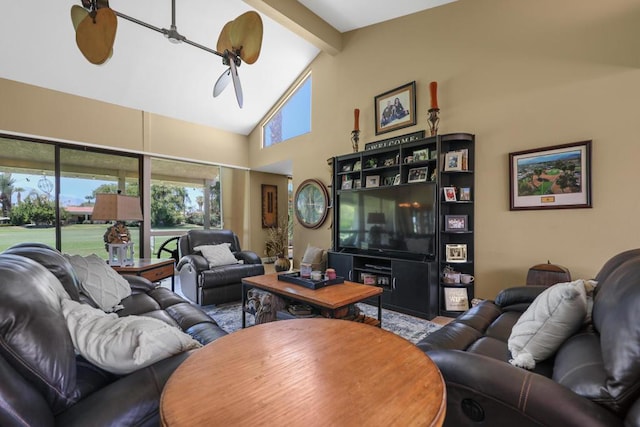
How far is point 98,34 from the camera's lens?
168 centimetres

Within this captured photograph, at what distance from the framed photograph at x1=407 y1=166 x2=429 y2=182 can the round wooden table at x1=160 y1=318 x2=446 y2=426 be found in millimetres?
2638

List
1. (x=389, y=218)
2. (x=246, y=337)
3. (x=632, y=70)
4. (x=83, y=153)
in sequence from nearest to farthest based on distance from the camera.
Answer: (x=246, y=337) < (x=632, y=70) < (x=389, y=218) < (x=83, y=153)

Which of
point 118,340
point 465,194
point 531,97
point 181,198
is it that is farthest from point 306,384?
point 181,198

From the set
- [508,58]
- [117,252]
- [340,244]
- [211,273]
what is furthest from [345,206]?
[117,252]

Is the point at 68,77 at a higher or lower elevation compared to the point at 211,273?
higher

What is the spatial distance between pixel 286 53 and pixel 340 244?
3303 millimetres

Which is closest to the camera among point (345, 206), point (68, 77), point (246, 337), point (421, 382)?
point (421, 382)

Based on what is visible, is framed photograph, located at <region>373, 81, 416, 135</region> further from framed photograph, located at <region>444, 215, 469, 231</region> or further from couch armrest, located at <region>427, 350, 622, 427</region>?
couch armrest, located at <region>427, 350, 622, 427</region>

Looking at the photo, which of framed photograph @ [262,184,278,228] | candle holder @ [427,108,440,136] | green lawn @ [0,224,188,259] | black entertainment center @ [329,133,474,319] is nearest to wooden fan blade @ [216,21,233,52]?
black entertainment center @ [329,133,474,319]

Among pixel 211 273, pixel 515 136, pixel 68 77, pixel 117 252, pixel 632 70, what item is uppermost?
pixel 68 77

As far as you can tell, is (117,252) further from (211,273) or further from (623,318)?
(623,318)

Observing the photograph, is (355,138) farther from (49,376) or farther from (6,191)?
(6,191)

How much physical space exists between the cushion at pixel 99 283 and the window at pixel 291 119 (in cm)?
394

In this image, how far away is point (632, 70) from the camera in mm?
2303
